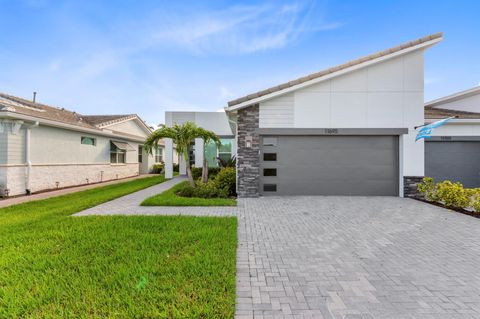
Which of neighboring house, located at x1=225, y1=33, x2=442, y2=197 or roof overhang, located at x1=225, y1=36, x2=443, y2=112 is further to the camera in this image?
neighboring house, located at x1=225, y1=33, x2=442, y2=197

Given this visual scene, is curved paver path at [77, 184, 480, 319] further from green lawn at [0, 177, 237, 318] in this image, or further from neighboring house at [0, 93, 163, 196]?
neighboring house at [0, 93, 163, 196]

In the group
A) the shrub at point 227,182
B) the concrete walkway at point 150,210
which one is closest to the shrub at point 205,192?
the shrub at point 227,182

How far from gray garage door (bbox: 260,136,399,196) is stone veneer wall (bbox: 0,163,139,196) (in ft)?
38.8

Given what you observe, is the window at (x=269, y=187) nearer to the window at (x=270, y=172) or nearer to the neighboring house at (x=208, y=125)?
the window at (x=270, y=172)

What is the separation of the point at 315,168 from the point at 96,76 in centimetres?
1529

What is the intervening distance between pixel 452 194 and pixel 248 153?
7.90 metres

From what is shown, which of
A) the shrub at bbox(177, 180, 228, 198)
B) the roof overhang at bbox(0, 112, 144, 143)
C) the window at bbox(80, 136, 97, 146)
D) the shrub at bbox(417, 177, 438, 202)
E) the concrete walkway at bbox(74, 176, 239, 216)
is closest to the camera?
the concrete walkway at bbox(74, 176, 239, 216)

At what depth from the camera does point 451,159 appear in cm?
1098

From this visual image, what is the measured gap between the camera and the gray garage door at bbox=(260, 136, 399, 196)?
10.0 metres

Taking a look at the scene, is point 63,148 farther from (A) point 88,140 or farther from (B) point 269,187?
(B) point 269,187

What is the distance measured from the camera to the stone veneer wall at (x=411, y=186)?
32.1 ft

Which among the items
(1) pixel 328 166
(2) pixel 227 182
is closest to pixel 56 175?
(2) pixel 227 182

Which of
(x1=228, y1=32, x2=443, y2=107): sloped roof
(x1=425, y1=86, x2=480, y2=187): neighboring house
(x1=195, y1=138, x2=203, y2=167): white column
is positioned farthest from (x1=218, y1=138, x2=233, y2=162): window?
(x1=425, y1=86, x2=480, y2=187): neighboring house

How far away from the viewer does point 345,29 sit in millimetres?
11992
